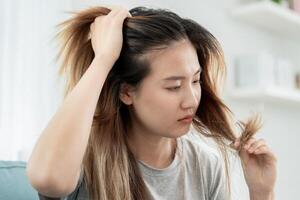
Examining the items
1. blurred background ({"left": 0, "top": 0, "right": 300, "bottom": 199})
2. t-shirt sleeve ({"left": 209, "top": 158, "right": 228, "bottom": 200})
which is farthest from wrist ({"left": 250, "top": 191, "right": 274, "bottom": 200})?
blurred background ({"left": 0, "top": 0, "right": 300, "bottom": 199})

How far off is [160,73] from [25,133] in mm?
713

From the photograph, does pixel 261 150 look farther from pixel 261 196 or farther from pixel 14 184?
pixel 14 184

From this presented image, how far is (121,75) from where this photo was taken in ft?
3.85

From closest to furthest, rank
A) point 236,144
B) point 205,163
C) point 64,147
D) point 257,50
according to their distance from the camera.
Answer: point 64,147, point 236,144, point 205,163, point 257,50

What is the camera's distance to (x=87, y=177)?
1136 millimetres

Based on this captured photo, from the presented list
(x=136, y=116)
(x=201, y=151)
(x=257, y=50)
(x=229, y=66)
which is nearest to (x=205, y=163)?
(x=201, y=151)

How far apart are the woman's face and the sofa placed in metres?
0.33

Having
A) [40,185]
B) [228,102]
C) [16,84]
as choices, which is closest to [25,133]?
[16,84]

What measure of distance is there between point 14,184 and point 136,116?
12.9 inches

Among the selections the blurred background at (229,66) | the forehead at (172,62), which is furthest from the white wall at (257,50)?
the forehead at (172,62)

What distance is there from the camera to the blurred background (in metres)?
1.65

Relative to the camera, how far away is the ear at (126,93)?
→ 1183 millimetres

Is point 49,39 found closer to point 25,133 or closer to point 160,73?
point 25,133

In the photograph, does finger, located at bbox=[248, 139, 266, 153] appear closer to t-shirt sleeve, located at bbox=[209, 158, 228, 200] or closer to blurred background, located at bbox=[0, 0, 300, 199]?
t-shirt sleeve, located at bbox=[209, 158, 228, 200]
